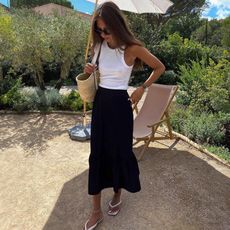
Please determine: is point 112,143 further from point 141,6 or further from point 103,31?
point 141,6

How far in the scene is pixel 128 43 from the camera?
8.10ft

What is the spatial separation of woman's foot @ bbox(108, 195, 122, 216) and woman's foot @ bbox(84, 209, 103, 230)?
156 millimetres

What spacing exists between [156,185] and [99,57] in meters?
1.76

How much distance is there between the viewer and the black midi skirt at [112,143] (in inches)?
104

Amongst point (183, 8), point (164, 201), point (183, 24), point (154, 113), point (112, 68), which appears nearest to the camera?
point (112, 68)

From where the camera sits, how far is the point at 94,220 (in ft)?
9.57

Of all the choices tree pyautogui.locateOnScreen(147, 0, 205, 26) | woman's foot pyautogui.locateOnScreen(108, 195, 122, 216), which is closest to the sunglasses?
woman's foot pyautogui.locateOnScreen(108, 195, 122, 216)

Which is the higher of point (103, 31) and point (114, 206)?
point (103, 31)

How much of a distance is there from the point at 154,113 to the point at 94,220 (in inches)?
92.1

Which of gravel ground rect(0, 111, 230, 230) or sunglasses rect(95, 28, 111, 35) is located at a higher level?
sunglasses rect(95, 28, 111, 35)

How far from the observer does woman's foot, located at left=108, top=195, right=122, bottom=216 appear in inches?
122

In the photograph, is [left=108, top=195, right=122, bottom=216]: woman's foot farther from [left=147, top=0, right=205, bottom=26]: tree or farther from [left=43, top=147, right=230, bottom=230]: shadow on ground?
[left=147, top=0, right=205, bottom=26]: tree

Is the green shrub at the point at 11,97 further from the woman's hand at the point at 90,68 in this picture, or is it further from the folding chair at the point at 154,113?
the woman's hand at the point at 90,68

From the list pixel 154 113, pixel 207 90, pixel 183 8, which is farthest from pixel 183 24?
pixel 154 113
